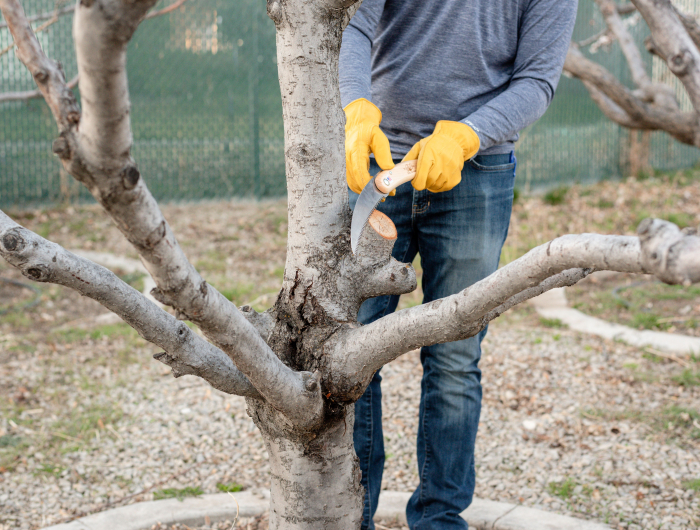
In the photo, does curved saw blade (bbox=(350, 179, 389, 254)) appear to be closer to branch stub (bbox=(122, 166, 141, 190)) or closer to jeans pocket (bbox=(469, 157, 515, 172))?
jeans pocket (bbox=(469, 157, 515, 172))

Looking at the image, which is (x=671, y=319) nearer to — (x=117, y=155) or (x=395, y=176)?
(x=395, y=176)

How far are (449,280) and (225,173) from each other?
18.4ft

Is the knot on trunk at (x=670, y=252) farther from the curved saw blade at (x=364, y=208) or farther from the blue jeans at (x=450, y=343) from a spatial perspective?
the blue jeans at (x=450, y=343)

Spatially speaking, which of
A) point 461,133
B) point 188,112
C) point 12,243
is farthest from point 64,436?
point 188,112

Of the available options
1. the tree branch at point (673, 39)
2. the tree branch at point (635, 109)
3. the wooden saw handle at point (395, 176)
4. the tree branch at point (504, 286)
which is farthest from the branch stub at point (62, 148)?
the tree branch at point (635, 109)

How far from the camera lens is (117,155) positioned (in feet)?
2.75

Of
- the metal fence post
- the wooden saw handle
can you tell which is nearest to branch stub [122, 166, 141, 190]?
the wooden saw handle

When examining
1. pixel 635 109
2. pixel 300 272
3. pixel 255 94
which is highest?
pixel 255 94

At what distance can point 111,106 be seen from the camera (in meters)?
0.79

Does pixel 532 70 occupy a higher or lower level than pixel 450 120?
higher

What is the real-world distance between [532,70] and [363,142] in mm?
575

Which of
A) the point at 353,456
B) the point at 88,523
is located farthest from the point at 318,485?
the point at 88,523

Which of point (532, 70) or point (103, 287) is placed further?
point (532, 70)

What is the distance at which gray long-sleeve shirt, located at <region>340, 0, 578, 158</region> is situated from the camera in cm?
183
